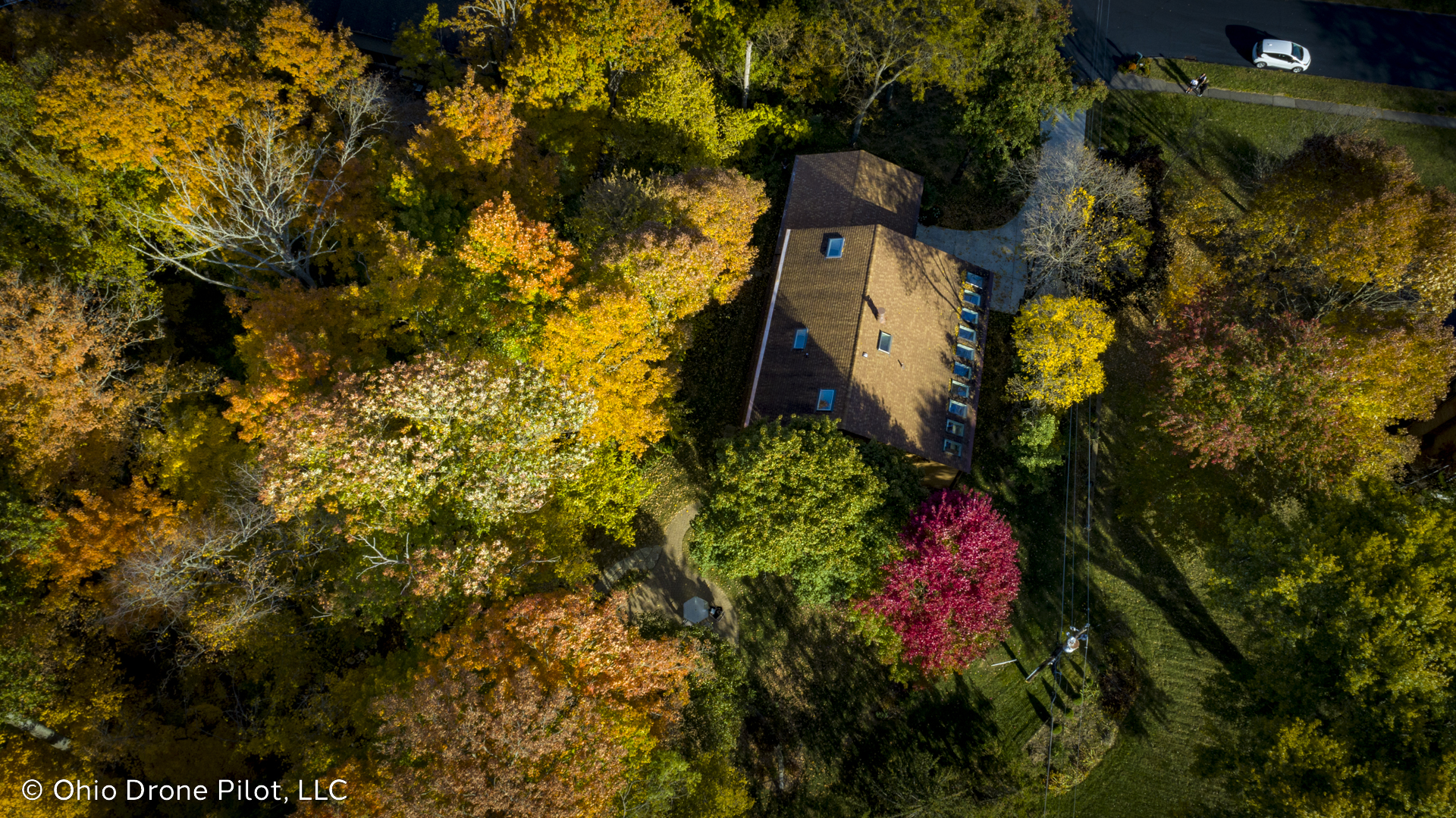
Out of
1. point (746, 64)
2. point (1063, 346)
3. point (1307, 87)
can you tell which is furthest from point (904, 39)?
point (1307, 87)

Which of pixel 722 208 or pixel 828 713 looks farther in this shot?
pixel 828 713

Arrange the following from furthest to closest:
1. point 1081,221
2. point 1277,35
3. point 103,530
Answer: point 1277,35 < point 1081,221 < point 103,530

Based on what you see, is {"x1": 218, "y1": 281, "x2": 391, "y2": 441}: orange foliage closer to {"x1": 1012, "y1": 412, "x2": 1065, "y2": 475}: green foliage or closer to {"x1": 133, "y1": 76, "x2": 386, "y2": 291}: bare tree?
{"x1": 133, "y1": 76, "x2": 386, "y2": 291}: bare tree

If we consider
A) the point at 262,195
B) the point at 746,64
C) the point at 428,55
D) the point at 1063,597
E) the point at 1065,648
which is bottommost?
the point at 1065,648

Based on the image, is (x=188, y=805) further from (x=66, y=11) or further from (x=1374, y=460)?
(x=1374, y=460)

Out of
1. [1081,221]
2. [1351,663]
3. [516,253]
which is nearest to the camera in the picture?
[1351,663]

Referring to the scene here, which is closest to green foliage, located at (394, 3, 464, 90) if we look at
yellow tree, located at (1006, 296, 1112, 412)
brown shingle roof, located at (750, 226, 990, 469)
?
brown shingle roof, located at (750, 226, 990, 469)

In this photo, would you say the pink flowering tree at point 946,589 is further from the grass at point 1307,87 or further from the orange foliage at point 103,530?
the grass at point 1307,87

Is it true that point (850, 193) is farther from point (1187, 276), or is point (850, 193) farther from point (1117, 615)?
point (1117, 615)
